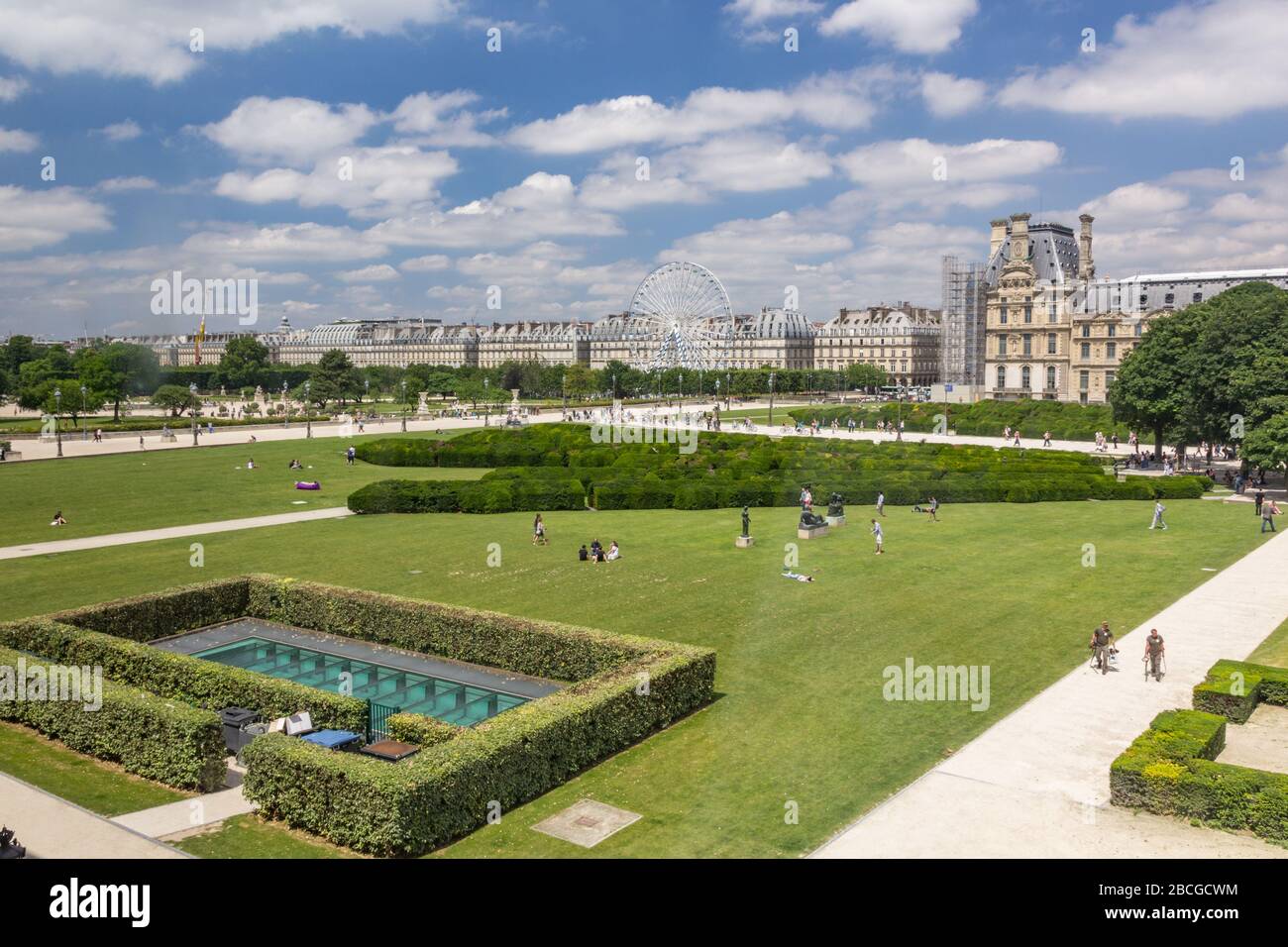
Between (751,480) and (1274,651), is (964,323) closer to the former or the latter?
(751,480)

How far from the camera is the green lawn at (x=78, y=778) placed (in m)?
15.1

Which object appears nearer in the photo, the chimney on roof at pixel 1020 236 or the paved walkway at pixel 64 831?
the paved walkway at pixel 64 831

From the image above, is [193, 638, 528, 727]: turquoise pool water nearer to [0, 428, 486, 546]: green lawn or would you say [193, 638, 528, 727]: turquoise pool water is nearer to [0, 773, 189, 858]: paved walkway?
[0, 773, 189, 858]: paved walkway

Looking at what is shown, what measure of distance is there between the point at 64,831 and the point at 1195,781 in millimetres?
15787

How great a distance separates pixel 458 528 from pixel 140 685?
19.0 m

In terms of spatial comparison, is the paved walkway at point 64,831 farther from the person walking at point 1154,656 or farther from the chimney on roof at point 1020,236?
the chimney on roof at point 1020,236

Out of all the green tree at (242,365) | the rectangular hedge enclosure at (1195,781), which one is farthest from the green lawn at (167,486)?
the green tree at (242,365)

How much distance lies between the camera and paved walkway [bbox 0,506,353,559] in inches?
1324

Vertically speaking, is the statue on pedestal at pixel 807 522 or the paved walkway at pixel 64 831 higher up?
the statue on pedestal at pixel 807 522

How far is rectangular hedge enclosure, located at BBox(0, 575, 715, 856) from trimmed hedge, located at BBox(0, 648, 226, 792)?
1.15 metres

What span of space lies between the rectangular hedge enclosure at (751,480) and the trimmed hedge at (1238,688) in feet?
81.7

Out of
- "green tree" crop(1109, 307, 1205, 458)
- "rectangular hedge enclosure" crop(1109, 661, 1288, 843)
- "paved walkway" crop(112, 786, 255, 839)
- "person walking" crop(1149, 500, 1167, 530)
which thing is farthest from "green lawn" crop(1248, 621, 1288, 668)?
"green tree" crop(1109, 307, 1205, 458)
